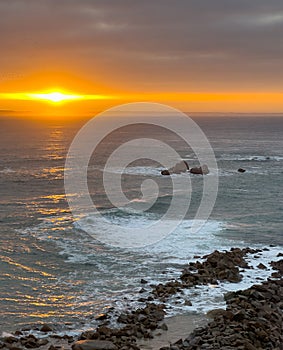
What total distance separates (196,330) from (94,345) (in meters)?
3.48

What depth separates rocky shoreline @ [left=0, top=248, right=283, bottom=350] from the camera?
14883 millimetres

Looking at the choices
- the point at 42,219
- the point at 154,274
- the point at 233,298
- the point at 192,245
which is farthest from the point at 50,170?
the point at 233,298

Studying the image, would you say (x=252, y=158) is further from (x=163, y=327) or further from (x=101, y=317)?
(x=163, y=327)

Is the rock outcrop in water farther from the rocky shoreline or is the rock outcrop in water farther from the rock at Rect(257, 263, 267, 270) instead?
the rocky shoreline

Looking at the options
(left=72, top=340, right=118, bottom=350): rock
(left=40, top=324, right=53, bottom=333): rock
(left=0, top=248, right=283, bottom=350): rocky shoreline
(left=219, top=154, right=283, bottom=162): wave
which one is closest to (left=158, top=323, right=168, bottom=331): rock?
(left=0, top=248, right=283, bottom=350): rocky shoreline

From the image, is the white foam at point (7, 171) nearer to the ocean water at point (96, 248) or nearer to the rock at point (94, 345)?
the ocean water at point (96, 248)

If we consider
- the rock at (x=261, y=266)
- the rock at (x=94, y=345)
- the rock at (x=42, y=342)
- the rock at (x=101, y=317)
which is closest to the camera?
the rock at (x=94, y=345)

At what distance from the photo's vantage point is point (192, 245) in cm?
2764

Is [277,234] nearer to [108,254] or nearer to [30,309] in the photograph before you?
[108,254]

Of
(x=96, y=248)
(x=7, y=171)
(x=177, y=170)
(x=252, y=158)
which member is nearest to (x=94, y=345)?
(x=96, y=248)

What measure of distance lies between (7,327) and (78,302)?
10.7ft

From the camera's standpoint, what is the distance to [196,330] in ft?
53.4

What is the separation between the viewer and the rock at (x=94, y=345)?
14.8 metres

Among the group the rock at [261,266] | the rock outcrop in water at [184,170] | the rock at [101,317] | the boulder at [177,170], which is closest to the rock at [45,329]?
the rock at [101,317]
